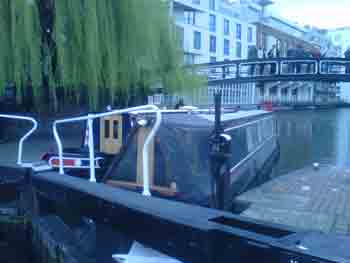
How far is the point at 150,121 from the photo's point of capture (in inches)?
140

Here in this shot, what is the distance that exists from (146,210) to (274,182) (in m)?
4.55

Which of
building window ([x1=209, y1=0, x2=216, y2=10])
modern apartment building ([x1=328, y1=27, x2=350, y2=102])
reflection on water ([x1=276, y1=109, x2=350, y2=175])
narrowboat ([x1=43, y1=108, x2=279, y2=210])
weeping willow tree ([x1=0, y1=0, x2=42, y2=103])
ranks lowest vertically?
reflection on water ([x1=276, y1=109, x2=350, y2=175])

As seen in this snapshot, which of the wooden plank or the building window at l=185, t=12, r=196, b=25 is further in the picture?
the building window at l=185, t=12, r=196, b=25

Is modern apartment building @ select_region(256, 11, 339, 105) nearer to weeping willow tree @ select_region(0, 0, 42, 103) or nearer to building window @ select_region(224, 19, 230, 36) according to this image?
building window @ select_region(224, 19, 230, 36)

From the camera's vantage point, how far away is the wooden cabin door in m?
4.44

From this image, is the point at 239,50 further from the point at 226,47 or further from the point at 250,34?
the point at 250,34

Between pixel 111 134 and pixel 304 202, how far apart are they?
Result: 2.62 m

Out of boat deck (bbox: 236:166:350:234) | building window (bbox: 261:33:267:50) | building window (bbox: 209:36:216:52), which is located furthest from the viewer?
building window (bbox: 261:33:267:50)

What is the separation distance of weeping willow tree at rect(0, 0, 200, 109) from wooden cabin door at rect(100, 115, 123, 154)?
258 cm

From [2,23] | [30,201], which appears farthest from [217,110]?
[2,23]

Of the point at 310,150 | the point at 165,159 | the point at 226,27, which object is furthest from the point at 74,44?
the point at 226,27

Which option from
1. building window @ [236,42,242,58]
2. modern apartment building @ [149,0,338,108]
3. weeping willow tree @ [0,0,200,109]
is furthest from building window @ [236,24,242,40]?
weeping willow tree @ [0,0,200,109]

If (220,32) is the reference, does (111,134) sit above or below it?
below

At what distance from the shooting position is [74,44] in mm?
6820
